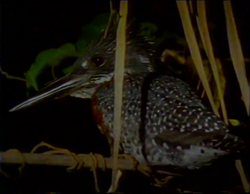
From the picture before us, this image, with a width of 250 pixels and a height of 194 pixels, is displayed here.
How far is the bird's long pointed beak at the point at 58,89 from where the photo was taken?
1.54 m

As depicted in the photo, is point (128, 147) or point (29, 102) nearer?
point (128, 147)

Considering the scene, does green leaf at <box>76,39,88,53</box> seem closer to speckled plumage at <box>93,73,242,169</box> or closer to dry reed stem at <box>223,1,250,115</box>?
speckled plumage at <box>93,73,242,169</box>

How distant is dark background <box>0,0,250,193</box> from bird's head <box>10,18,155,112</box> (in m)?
0.17

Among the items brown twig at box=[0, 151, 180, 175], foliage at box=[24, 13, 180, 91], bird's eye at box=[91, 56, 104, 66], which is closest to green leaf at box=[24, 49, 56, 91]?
foliage at box=[24, 13, 180, 91]

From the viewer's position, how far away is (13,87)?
183 centimetres

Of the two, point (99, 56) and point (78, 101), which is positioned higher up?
point (99, 56)

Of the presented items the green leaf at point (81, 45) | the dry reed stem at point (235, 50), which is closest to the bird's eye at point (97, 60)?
the green leaf at point (81, 45)

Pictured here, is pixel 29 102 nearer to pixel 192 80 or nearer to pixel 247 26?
pixel 192 80

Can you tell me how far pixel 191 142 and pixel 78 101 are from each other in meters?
0.57

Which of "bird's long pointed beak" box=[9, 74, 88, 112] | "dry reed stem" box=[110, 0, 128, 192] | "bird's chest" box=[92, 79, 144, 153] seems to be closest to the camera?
"dry reed stem" box=[110, 0, 128, 192]

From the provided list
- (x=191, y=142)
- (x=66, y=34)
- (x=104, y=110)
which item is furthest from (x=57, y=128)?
(x=191, y=142)

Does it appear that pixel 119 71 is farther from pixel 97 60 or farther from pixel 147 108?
pixel 97 60

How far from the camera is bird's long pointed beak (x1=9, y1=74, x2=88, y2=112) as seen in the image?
1538 millimetres

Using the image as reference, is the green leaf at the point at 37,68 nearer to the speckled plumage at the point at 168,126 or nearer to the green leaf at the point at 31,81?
the green leaf at the point at 31,81
